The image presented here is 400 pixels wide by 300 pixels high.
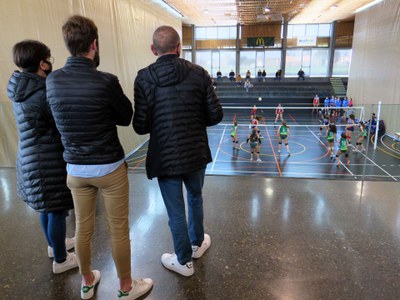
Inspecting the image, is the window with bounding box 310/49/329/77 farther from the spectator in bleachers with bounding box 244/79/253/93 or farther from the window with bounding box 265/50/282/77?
the spectator in bleachers with bounding box 244/79/253/93

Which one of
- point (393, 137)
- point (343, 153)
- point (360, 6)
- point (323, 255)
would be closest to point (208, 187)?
point (323, 255)

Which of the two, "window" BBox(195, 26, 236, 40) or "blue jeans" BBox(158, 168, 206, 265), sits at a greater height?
"window" BBox(195, 26, 236, 40)

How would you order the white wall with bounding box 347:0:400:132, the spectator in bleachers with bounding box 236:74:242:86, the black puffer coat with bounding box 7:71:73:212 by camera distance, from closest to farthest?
the black puffer coat with bounding box 7:71:73:212 → the white wall with bounding box 347:0:400:132 → the spectator in bleachers with bounding box 236:74:242:86

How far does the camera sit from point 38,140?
1616mm

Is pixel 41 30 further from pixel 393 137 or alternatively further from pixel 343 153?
pixel 393 137

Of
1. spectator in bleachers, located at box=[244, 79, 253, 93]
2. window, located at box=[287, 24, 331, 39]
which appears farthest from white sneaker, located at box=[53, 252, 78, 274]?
window, located at box=[287, 24, 331, 39]

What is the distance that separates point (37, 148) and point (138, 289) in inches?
38.8

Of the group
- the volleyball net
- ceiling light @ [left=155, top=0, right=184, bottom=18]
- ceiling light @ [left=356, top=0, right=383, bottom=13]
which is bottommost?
the volleyball net

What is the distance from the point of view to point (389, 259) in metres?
2.03

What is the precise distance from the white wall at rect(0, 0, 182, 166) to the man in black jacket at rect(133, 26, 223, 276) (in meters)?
3.70

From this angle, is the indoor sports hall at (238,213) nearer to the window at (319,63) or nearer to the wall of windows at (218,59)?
the window at (319,63)

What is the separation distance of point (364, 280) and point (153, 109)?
1.64 m

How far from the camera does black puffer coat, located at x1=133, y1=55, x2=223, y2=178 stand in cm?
155

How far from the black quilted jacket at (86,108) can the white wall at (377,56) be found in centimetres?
1416
